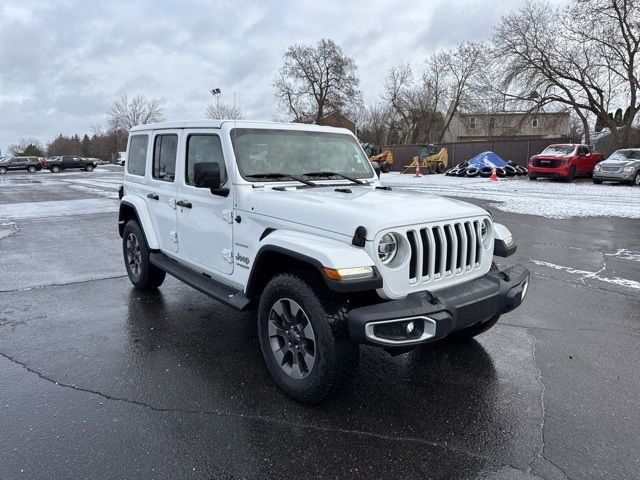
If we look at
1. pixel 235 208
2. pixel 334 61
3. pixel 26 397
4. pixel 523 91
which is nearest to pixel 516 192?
pixel 523 91

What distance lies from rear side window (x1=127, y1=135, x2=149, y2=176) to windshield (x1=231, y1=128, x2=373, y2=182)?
2.01m

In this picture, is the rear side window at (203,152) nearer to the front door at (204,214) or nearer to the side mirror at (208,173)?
the front door at (204,214)

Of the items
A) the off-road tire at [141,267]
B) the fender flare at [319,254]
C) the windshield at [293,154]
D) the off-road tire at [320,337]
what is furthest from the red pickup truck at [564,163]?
the off-road tire at [320,337]

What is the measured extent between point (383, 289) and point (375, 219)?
A: 1.46 feet

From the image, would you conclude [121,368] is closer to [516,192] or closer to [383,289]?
[383,289]

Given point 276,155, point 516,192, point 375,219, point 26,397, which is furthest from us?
point 516,192

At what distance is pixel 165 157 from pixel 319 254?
2909 millimetres

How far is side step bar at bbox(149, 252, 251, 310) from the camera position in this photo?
3.76 metres

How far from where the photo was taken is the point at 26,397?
3.47 meters

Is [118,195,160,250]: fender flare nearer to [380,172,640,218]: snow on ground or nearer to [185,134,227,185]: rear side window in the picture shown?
[185,134,227,185]: rear side window

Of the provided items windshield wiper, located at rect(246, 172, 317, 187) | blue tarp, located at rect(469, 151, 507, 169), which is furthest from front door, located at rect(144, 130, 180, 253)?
blue tarp, located at rect(469, 151, 507, 169)

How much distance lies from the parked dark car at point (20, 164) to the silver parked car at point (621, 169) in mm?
47962

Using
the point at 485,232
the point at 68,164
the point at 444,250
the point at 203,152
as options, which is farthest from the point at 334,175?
the point at 68,164

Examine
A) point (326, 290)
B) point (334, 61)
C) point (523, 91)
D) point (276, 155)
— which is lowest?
point (326, 290)
